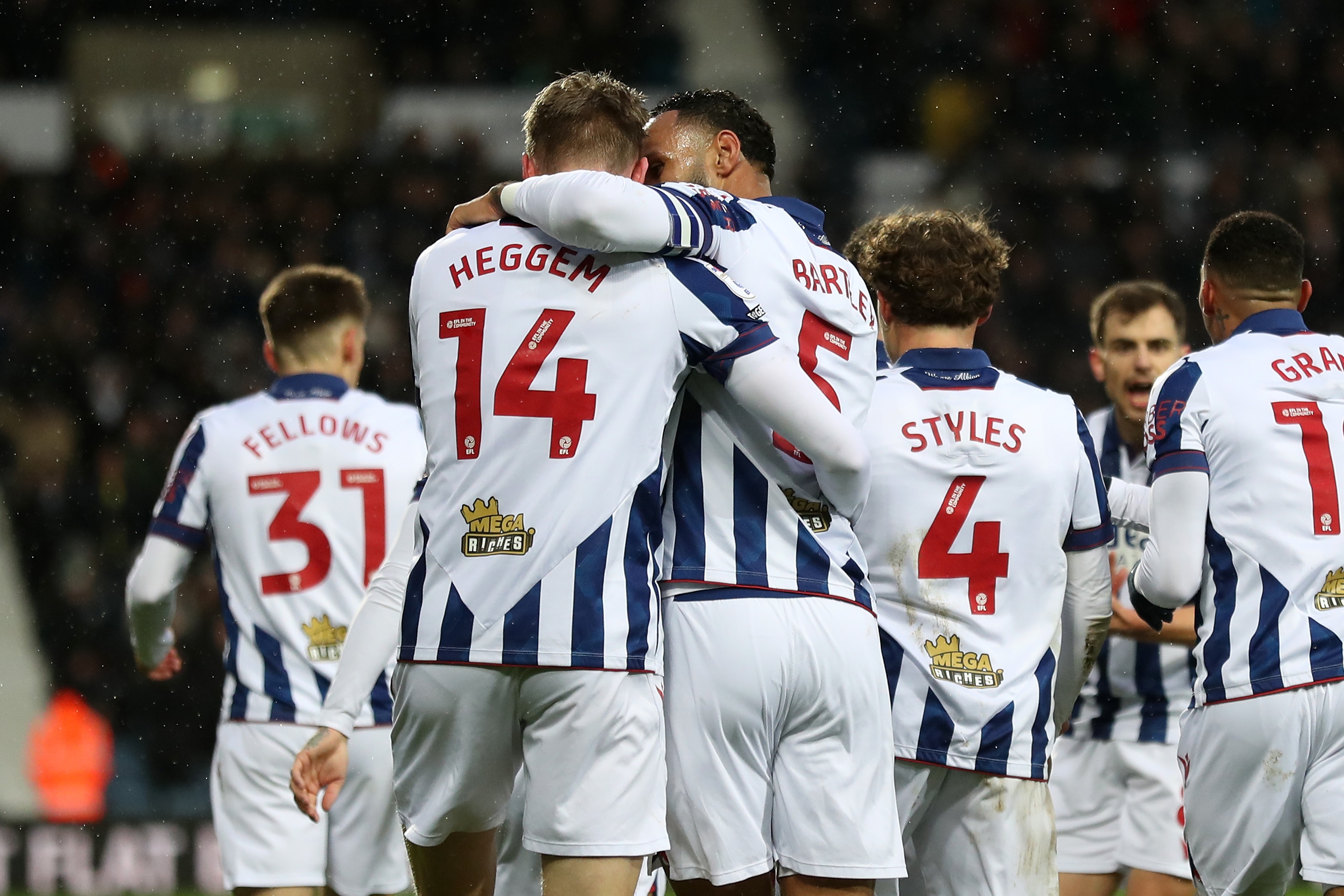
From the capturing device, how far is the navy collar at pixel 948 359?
12.8ft

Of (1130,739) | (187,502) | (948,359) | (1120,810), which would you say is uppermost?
(948,359)

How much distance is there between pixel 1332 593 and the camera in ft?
13.2

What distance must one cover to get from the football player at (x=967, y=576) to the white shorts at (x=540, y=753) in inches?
32.8

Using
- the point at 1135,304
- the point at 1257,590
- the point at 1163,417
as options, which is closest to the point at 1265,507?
the point at 1257,590

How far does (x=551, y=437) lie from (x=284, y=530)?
2.32 m

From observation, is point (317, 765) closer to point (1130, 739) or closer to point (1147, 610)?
point (1147, 610)

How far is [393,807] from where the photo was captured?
5.27 m

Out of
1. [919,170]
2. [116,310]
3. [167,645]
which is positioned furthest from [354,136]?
[167,645]

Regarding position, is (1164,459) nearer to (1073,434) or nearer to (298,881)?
(1073,434)

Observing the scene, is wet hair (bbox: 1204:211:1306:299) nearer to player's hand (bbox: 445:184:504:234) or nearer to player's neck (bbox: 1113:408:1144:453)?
player's neck (bbox: 1113:408:1144:453)

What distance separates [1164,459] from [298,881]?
9.94 feet

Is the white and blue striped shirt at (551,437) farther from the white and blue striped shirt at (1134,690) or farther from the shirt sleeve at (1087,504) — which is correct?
the white and blue striped shirt at (1134,690)

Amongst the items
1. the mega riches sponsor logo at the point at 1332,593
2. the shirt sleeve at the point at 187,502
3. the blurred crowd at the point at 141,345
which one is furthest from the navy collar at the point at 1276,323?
the blurred crowd at the point at 141,345

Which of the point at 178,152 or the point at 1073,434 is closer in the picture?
the point at 1073,434
